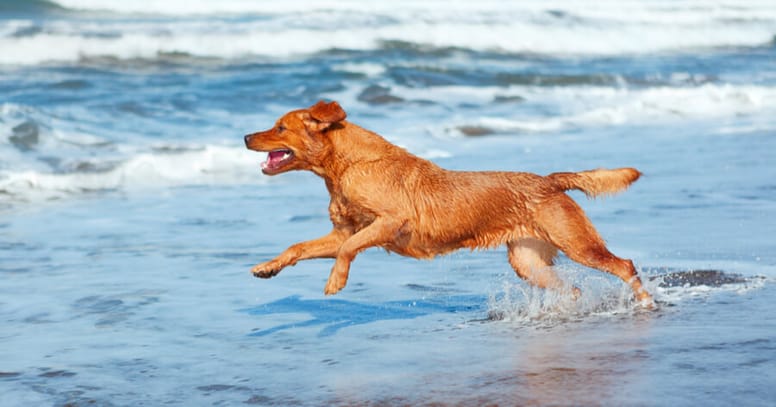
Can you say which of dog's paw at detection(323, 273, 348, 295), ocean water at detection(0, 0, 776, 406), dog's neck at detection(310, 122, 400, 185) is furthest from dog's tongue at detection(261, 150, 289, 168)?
ocean water at detection(0, 0, 776, 406)

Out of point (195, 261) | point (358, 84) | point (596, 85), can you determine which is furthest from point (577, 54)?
point (195, 261)

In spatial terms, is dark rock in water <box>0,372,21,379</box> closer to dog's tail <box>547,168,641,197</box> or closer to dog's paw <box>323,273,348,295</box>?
dog's paw <box>323,273,348,295</box>

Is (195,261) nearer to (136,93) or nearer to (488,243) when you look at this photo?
(488,243)

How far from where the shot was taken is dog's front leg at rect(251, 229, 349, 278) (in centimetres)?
629

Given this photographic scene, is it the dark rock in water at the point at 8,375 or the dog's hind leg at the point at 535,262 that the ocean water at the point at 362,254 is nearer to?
the dark rock in water at the point at 8,375

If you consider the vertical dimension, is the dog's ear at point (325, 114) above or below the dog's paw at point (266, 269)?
above

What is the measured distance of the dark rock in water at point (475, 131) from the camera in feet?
55.0

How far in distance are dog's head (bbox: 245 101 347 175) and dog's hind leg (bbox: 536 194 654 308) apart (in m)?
1.32

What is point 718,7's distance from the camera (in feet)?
151

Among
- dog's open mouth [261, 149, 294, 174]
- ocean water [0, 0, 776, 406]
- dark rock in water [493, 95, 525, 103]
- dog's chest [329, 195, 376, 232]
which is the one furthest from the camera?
dark rock in water [493, 95, 525, 103]

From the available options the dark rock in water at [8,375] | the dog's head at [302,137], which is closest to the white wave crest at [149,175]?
the dog's head at [302,137]

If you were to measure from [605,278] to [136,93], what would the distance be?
14.5m

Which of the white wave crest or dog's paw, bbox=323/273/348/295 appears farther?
the white wave crest

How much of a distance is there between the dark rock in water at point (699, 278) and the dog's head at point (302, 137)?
2300mm
